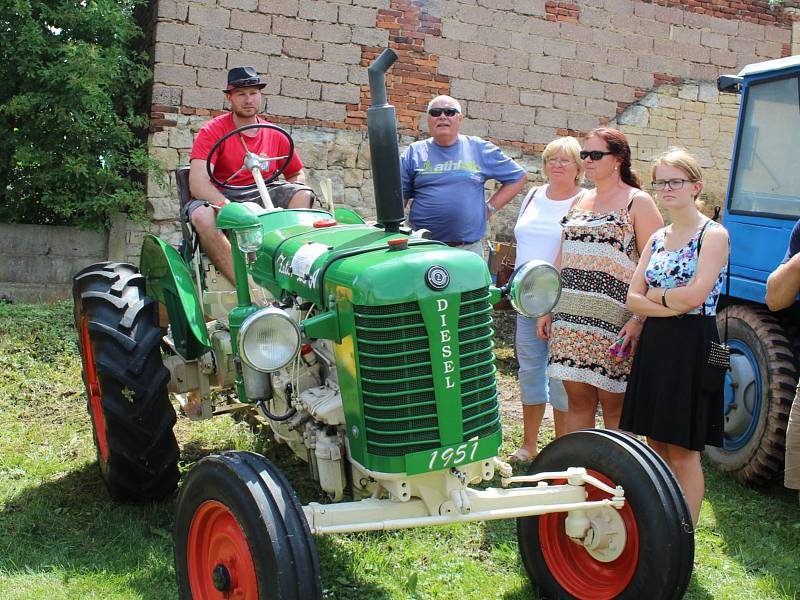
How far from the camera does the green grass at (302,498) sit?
135 inches

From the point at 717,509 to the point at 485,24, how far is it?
269 inches

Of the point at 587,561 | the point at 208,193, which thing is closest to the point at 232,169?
the point at 208,193

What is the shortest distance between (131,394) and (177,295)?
0.59 m

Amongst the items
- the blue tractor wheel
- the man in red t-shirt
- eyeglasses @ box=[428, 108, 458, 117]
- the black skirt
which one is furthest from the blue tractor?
the man in red t-shirt

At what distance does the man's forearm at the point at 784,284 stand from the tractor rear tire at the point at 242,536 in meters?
2.33

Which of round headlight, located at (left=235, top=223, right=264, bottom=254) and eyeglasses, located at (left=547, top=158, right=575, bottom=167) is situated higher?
eyeglasses, located at (left=547, top=158, right=575, bottom=167)

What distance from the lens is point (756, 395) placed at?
4.78m

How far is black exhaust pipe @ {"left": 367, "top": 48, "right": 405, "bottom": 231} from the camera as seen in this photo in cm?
304

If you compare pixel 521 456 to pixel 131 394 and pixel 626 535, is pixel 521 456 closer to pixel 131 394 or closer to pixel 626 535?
pixel 626 535

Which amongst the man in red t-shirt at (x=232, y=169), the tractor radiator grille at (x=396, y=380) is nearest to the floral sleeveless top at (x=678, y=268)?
the tractor radiator grille at (x=396, y=380)

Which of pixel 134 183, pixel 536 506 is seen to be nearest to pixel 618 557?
pixel 536 506

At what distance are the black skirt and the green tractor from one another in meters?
0.61

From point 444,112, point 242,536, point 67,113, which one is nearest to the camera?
point 242,536

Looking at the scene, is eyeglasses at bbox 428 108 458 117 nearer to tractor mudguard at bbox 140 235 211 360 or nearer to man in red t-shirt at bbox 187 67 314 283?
man in red t-shirt at bbox 187 67 314 283
